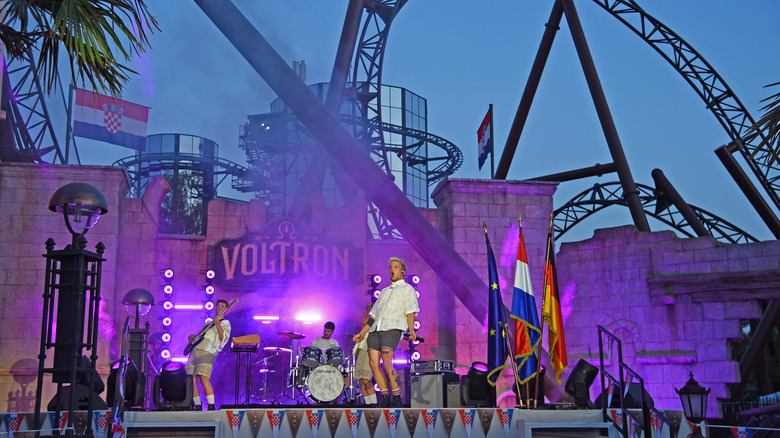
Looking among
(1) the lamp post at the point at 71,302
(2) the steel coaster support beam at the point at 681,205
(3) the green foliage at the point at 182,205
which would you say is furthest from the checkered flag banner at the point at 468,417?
(3) the green foliage at the point at 182,205

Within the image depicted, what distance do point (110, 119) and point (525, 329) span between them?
1431cm

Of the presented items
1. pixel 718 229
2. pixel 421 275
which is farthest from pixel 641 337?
pixel 718 229

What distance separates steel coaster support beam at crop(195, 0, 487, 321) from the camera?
1454 centimetres

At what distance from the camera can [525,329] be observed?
1037 centimetres

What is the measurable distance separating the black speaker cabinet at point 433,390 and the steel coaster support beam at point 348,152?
4615mm

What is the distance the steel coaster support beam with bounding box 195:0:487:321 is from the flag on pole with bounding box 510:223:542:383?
4.53 meters

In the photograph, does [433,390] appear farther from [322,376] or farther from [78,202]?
[78,202]

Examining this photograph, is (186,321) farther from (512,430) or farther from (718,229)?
(718,229)

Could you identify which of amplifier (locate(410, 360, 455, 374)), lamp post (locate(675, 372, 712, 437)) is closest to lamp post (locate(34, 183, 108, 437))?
amplifier (locate(410, 360, 455, 374))

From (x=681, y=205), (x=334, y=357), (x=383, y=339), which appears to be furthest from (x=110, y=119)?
(x=681, y=205)

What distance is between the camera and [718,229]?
30359 millimetres

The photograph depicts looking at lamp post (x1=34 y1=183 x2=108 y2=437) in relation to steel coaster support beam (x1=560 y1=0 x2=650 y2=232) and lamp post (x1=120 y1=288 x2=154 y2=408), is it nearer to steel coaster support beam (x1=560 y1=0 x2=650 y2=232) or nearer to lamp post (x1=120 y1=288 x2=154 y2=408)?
lamp post (x1=120 y1=288 x2=154 y2=408)

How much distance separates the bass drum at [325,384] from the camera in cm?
1065

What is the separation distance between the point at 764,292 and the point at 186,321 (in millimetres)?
12545
